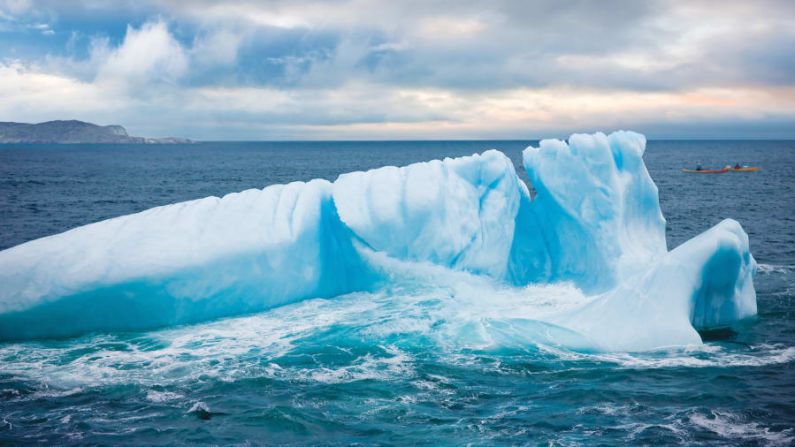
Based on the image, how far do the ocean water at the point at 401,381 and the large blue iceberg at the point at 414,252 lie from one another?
19.7 inches

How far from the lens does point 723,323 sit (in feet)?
46.1

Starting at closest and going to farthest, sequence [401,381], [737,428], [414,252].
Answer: [737,428], [401,381], [414,252]

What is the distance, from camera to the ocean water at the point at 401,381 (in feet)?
29.8

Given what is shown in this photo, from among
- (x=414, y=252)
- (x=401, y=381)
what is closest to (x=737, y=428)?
(x=401, y=381)

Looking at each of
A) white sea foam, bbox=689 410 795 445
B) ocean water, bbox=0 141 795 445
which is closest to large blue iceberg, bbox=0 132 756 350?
ocean water, bbox=0 141 795 445

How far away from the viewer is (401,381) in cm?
1077

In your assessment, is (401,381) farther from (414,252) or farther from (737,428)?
(414,252)

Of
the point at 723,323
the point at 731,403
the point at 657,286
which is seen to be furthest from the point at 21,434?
the point at 723,323

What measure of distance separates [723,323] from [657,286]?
249 centimetres

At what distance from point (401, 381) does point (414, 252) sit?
17.4 feet

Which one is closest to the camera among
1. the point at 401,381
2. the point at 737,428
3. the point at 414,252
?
the point at 737,428

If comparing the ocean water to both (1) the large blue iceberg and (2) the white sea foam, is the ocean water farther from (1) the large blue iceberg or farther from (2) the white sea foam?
(1) the large blue iceberg

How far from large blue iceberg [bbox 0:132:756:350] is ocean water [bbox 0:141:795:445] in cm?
50

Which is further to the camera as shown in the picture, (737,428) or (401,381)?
(401,381)
